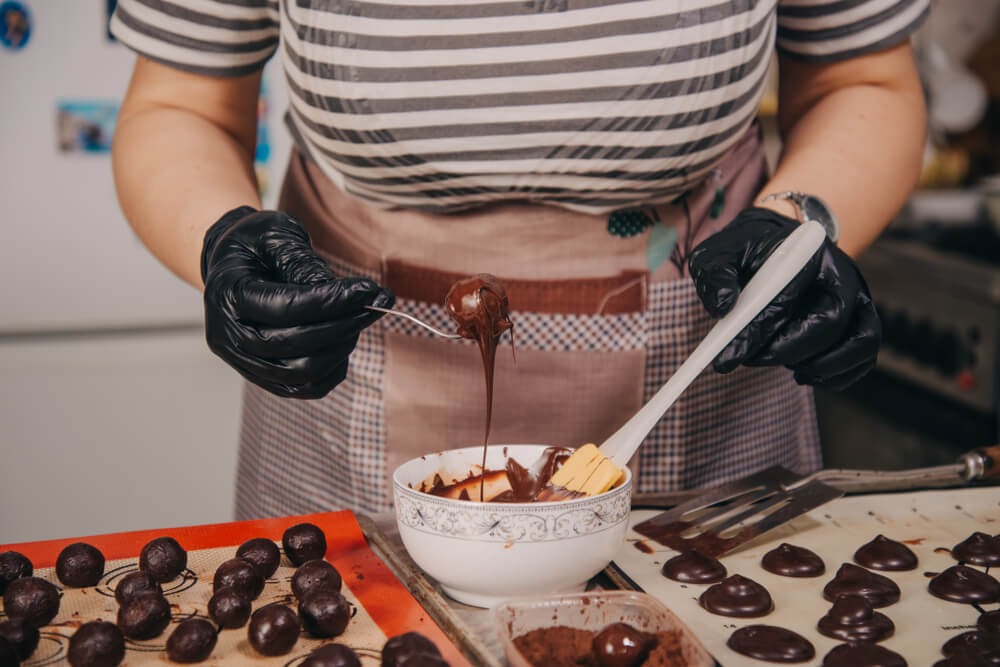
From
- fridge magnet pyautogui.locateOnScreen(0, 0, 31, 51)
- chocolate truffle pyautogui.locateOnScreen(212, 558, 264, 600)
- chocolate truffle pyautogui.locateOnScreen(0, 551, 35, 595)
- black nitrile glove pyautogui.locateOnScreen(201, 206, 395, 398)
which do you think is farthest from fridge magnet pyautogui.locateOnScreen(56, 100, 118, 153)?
chocolate truffle pyautogui.locateOnScreen(212, 558, 264, 600)

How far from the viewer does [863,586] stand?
2.83 ft

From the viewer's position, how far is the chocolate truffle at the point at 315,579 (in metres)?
0.84

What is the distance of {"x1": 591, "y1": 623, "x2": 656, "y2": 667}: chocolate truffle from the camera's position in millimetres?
715

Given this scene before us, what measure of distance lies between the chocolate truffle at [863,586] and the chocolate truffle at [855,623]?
41mm

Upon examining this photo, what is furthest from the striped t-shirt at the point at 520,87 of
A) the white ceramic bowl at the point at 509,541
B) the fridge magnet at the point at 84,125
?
the fridge magnet at the point at 84,125

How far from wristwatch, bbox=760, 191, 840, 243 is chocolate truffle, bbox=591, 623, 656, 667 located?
0.59m

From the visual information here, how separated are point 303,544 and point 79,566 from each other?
195 millimetres

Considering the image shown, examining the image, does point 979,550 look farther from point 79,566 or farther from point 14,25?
point 14,25

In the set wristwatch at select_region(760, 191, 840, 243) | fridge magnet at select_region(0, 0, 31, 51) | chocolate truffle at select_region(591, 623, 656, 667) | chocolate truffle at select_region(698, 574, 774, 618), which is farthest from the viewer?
fridge magnet at select_region(0, 0, 31, 51)

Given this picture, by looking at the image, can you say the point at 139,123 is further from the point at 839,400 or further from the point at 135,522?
the point at 839,400

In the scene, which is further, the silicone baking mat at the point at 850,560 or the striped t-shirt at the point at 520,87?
the striped t-shirt at the point at 520,87

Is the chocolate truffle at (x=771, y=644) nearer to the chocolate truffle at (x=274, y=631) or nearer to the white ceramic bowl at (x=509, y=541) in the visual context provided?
the white ceramic bowl at (x=509, y=541)

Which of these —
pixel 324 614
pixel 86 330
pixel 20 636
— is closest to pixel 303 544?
pixel 324 614

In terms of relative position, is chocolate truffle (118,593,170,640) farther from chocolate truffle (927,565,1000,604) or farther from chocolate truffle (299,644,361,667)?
chocolate truffle (927,565,1000,604)
